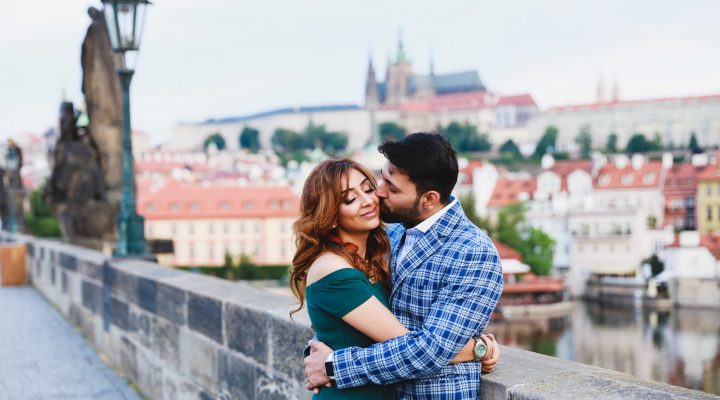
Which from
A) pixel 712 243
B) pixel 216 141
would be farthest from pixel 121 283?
pixel 216 141

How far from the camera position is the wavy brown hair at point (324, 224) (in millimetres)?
2371

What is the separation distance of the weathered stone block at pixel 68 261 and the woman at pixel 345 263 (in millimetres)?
6633

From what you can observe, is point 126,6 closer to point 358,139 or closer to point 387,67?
point 358,139

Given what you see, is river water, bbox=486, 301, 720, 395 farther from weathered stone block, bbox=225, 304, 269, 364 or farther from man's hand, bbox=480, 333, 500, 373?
man's hand, bbox=480, 333, 500, 373

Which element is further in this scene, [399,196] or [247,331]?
[247,331]

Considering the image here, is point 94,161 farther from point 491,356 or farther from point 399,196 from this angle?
point 491,356

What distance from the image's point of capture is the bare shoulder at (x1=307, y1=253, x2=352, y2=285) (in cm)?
227

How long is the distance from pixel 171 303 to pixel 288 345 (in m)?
1.64

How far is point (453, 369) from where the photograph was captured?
2250mm

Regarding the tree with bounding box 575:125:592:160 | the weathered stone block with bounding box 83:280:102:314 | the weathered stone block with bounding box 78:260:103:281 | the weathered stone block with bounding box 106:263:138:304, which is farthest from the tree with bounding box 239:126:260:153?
the weathered stone block with bounding box 106:263:138:304

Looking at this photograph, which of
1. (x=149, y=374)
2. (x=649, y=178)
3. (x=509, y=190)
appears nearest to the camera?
(x=149, y=374)

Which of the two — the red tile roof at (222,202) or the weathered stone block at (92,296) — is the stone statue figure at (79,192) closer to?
the weathered stone block at (92,296)

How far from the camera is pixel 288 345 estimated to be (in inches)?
137

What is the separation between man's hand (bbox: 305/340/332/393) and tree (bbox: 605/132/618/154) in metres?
131
